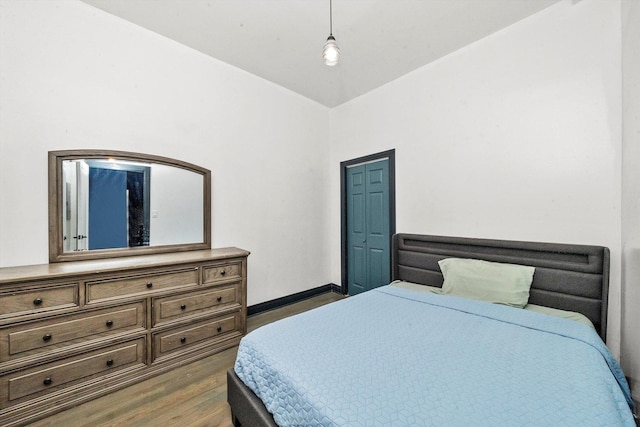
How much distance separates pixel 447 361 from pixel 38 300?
2502 mm

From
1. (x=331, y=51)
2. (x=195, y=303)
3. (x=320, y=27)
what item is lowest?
(x=195, y=303)

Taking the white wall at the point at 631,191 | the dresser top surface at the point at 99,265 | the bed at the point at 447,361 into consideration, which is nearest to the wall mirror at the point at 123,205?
the dresser top surface at the point at 99,265

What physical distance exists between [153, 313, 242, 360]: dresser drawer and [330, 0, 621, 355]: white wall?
2.23 metres

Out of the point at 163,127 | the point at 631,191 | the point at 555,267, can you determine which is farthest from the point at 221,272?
the point at 631,191

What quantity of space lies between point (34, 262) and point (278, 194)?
92.6 inches

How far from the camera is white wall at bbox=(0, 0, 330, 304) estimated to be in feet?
6.47

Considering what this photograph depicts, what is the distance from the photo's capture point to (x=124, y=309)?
6.59 ft

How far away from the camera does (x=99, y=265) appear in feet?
6.57

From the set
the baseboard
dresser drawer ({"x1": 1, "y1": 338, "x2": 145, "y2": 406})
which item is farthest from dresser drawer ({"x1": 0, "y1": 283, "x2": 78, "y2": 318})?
the baseboard

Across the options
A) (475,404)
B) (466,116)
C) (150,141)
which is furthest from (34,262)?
(466,116)

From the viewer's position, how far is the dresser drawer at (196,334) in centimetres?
218

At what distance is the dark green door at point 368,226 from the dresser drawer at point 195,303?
1.85 metres

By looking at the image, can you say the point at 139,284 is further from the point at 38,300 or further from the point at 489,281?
the point at 489,281

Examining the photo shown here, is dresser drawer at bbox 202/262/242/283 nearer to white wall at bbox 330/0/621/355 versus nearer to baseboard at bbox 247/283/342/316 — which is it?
baseboard at bbox 247/283/342/316
